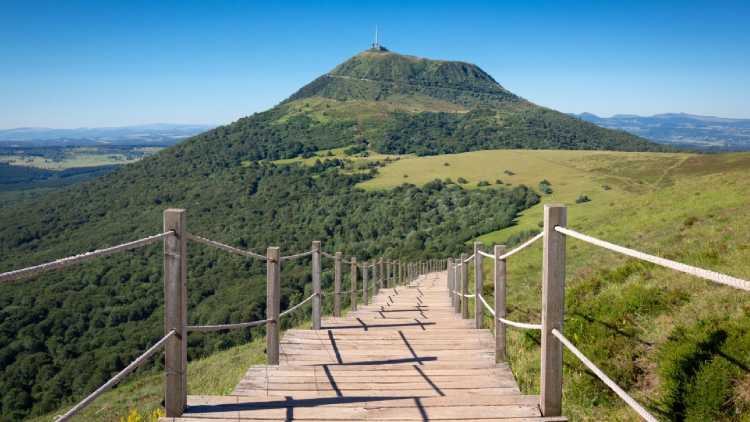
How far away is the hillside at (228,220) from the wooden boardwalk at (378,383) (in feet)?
83.4

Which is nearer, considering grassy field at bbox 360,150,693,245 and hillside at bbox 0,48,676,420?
hillside at bbox 0,48,676,420

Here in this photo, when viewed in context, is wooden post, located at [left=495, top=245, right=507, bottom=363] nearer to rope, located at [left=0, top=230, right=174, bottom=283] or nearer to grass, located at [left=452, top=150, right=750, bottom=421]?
grass, located at [left=452, top=150, right=750, bottom=421]

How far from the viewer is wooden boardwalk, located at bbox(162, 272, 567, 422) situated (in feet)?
11.3

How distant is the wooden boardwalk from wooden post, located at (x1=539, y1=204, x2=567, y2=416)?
17 centimetres

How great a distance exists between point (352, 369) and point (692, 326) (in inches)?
105

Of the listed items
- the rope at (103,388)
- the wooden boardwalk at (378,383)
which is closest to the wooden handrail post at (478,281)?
the wooden boardwalk at (378,383)

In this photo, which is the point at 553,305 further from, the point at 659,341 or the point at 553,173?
the point at 553,173

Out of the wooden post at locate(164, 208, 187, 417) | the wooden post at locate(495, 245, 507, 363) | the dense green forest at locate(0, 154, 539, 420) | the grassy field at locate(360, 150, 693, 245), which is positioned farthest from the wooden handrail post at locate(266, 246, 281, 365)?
the grassy field at locate(360, 150, 693, 245)

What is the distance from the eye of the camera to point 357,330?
6.91 m

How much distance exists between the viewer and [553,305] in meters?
3.25

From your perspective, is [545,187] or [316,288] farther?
[545,187]

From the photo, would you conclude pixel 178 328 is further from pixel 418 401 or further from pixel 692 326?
pixel 692 326

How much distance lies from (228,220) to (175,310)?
337 ft

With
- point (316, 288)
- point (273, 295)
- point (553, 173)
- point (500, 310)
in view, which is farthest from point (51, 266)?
point (553, 173)
